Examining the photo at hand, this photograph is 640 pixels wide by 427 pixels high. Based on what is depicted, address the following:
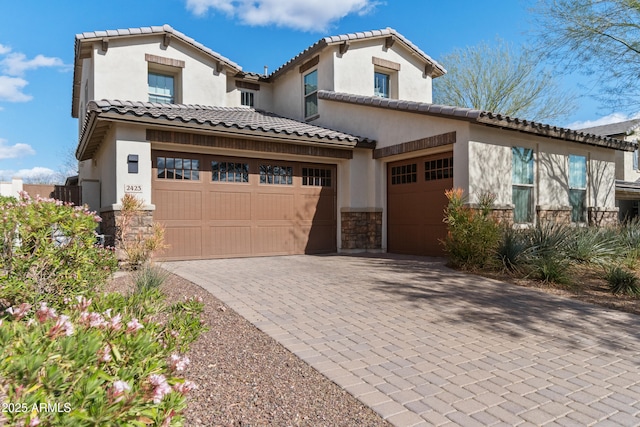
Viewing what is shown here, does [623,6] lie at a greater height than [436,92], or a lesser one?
lesser

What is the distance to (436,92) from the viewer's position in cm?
2433

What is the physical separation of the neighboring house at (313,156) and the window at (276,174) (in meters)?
0.04

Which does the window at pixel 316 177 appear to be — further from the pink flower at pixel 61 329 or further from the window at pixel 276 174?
the pink flower at pixel 61 329

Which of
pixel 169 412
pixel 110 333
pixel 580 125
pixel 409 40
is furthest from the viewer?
pixel 580 125

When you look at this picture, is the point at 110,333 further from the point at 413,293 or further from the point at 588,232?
the point at 588,232

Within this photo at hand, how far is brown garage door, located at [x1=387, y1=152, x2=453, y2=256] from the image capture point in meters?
10.3

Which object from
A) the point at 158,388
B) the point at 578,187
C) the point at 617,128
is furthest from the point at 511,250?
the point at 617,128

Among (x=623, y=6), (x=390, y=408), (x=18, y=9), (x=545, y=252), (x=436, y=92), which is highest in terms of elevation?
(x=436, y=92)

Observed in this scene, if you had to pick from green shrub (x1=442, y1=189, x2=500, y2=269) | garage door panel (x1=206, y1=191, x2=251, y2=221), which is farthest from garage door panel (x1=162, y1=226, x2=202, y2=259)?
green shrub (x1=442, y1=189, x2=500, y2=269)

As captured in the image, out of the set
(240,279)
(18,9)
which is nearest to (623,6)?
(240,279)

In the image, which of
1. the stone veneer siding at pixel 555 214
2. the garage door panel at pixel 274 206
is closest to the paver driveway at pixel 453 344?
the garage door panel at pixel 274 206

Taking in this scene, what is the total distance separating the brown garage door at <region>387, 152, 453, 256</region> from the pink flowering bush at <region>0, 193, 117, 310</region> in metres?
8.39

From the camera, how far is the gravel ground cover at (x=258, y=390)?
2.65 m

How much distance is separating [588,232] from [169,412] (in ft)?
33.3
